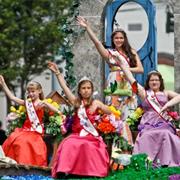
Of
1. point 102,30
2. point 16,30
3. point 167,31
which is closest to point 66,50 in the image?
point 102,30

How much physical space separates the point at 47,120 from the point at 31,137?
0.54 m

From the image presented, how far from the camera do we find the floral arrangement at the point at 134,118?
1362 centimetres

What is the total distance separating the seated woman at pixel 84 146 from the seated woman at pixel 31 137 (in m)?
0.70

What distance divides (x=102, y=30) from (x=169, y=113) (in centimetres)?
255

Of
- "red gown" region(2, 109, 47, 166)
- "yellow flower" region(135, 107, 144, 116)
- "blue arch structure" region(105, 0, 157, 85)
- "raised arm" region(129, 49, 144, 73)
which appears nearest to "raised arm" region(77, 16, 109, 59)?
"raised arm" region(129, 49, 144, 73)

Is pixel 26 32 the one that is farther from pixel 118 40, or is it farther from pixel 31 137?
pixel 31 137

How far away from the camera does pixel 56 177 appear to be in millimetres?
12406

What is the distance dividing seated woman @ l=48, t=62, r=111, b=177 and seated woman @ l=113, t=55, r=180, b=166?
532 mm

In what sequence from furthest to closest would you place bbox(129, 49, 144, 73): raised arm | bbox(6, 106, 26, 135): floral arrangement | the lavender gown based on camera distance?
1. bbox(6, 106, 26, 135): floral arrangement
2. bbox(129, 49, 144, 73): raised arm
3. the lavender gown

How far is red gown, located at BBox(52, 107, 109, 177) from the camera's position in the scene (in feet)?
40.4

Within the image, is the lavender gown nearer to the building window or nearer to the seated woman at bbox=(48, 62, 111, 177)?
the seated woman at bbox=(48, 62, 111, 177)

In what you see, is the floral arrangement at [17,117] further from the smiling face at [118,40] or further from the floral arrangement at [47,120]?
the smiling face at [118,40]

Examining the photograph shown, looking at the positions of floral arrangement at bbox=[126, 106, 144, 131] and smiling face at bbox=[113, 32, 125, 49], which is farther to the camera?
smiling face at bbox=[113, 32, 125, 49]

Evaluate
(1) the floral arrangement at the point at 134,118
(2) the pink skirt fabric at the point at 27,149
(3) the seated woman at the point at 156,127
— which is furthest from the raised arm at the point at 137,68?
(2) the pink skirt fabric at the point at 27,149
